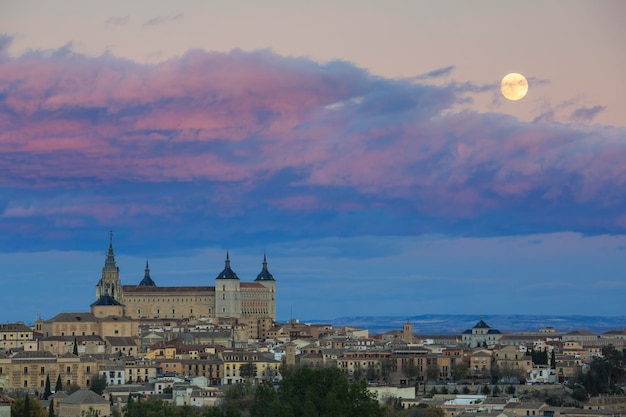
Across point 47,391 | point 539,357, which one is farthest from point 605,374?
point 47,391

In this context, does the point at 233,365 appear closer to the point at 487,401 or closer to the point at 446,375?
the point at 446,375

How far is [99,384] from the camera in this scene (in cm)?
6956

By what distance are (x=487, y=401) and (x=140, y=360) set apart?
19507mm

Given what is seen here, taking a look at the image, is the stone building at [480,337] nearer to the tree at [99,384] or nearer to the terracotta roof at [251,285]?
the terracotta roof at [251,285]

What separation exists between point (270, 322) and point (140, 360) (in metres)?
27.6

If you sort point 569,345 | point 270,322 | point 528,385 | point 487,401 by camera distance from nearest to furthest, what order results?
point 487,401, point 528,385, point 569,345, point 270,322

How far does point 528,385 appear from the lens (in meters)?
70.2

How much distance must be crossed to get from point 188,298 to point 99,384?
4084cm

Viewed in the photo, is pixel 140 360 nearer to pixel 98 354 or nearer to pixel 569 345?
pixel 98 354

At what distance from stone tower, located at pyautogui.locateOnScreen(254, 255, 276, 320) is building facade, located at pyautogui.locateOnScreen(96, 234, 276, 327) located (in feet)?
2.35

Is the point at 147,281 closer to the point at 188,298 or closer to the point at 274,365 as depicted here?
the point at 188,298

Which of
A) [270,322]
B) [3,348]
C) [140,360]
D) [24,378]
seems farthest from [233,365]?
[270,322]

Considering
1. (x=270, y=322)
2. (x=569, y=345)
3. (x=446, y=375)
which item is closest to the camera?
(x=446, y=375)

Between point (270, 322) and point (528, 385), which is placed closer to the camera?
point (528, 385)
